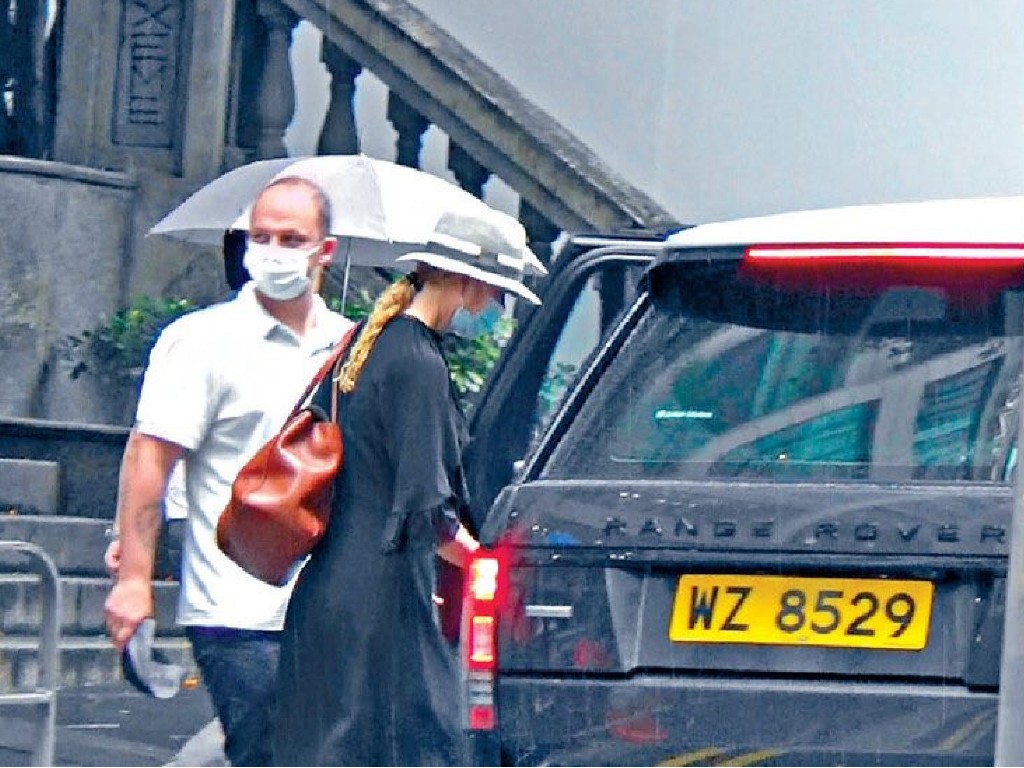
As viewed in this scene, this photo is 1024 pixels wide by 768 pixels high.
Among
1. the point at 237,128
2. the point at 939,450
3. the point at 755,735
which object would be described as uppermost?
the point at 237,128

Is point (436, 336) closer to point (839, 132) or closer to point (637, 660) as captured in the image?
point (637, 660)

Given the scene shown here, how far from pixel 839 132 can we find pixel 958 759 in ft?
17.3

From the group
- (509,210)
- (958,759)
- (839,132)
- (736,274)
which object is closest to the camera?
(958,759)

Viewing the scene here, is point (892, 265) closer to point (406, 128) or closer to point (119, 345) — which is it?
point (406, 128)

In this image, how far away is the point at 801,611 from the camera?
5.25 metres

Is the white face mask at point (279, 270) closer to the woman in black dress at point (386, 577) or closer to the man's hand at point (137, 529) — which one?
the man's hand at point (137, 529)

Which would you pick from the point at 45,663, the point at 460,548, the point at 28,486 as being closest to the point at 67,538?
the point at 28,486

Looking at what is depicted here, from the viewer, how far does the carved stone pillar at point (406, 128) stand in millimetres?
A: 11812

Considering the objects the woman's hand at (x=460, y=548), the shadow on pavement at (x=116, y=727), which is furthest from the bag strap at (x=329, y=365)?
the shadow on pavement at (x=116, y=727)

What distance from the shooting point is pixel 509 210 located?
38.3ft

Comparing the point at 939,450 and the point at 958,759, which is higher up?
the point at 939,450

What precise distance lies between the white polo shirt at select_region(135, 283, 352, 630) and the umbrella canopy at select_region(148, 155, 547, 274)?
2.97m

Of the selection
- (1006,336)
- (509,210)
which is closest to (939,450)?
(1006,336)

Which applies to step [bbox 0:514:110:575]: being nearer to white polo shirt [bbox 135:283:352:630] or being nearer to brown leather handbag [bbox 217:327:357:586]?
white polo shirt [bbox 135:283:352:630]
